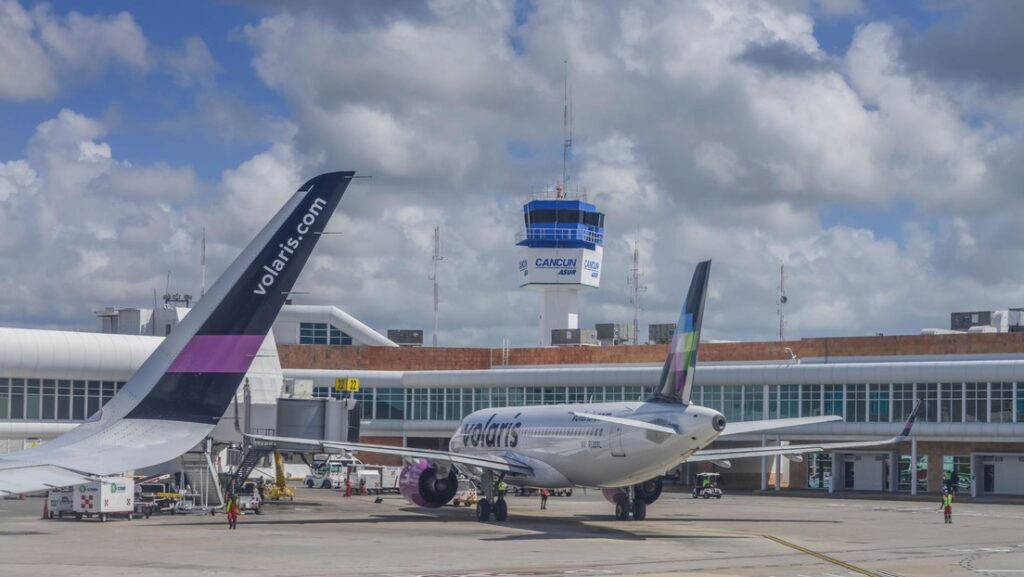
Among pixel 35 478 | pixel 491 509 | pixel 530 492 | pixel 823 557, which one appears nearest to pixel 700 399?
pixel 530 492

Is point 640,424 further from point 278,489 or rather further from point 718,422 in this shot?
point 278,489

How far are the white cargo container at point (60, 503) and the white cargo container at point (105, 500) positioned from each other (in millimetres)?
220

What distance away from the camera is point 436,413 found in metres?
94.8

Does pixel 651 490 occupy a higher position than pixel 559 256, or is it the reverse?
pixel 559 256

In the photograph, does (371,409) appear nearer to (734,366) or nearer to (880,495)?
(734,366)

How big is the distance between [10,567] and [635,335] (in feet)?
298

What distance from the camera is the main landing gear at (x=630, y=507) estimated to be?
49.8m

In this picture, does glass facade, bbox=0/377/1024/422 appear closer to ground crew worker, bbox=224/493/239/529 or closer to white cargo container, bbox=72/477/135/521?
white cargo container, bbox=72/477/135/521

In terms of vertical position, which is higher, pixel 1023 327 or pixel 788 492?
pixel 1023 327

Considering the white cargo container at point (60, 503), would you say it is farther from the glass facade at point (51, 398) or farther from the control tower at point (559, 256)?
the control tower at point (559, 256)

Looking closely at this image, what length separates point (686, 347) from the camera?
43.1 metres

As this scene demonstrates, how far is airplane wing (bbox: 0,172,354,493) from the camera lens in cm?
1800

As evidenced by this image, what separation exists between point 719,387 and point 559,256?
118ft

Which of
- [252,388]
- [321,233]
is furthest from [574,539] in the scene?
[252,388]
